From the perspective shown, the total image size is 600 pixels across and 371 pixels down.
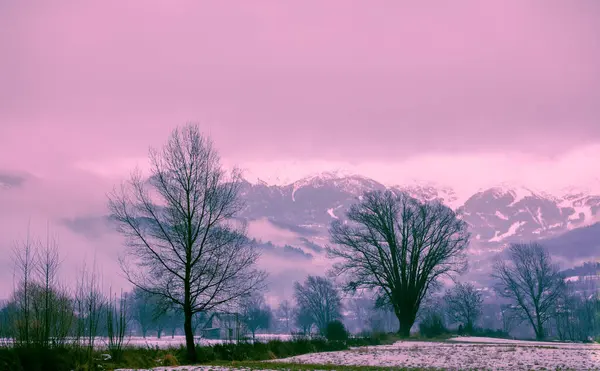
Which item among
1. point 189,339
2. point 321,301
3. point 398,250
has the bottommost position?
point 189,339

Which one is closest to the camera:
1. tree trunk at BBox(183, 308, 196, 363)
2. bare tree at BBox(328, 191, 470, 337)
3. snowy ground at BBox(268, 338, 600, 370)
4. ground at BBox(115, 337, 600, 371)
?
ground at BBox(115, 337, 600, 371)

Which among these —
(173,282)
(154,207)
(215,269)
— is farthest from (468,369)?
(154,207)

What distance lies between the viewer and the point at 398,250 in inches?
2249

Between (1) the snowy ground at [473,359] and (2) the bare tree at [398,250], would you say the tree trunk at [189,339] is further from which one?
(2) the bare tree at [398,250]

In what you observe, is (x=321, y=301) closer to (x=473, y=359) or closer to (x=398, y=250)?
(x=398, y=250)

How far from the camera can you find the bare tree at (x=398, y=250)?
55.8m

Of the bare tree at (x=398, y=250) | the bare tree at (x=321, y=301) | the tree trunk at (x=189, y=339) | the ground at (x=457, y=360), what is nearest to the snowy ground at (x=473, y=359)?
the ground at (x=457, y=360)

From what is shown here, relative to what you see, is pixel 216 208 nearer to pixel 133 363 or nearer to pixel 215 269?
pixel 215 269

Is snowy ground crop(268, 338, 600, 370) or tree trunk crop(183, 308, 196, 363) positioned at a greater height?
tree trunk crop(183, 308, 196, 363)

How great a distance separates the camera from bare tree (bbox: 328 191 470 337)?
5578cm

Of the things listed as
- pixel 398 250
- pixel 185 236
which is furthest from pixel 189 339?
pixel 398 250

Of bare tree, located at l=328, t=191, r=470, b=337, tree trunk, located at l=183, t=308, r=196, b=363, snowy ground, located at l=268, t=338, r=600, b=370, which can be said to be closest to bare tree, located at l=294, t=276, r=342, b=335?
bare tree, located at l=328, t=191, r=470, b=337

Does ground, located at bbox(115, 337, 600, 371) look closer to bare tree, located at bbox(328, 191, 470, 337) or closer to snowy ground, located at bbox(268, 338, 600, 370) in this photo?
snowy ground, located at bbox(268, 338, 600, 370)

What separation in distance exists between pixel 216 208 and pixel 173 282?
169 inches
